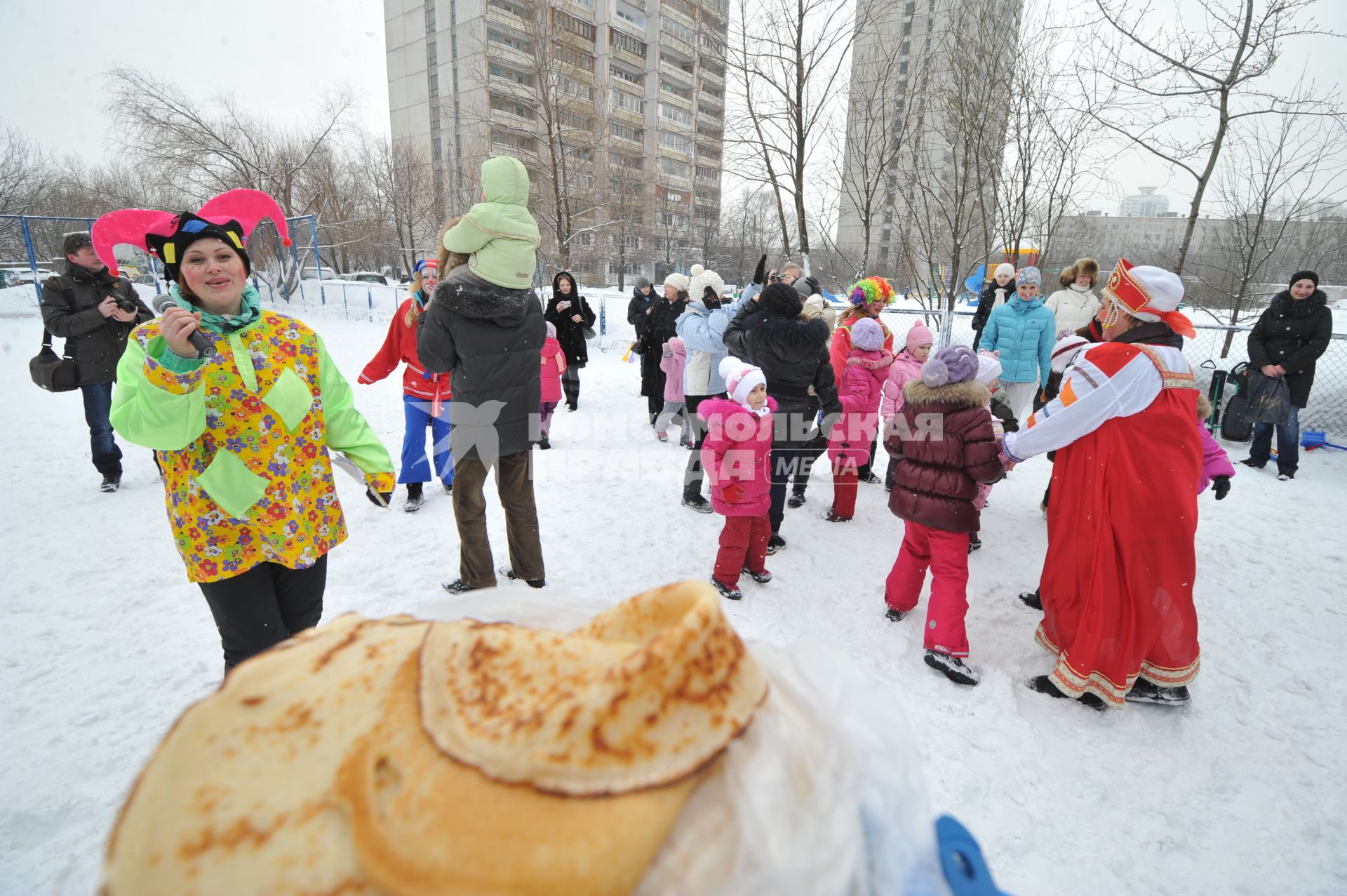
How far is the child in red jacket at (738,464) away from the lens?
407cm

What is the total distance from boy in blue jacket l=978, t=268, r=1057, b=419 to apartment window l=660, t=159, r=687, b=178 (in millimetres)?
51120

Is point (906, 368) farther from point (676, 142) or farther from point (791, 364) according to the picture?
point (676, 142)

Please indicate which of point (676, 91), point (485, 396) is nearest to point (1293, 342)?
point (485, 396)

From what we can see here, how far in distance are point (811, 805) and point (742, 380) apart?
3423 millimetres

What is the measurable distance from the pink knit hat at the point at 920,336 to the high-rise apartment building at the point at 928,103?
16.3 feet

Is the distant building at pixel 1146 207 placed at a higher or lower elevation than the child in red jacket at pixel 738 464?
higher

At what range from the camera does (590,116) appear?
66.6 ft

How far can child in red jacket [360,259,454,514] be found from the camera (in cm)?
483

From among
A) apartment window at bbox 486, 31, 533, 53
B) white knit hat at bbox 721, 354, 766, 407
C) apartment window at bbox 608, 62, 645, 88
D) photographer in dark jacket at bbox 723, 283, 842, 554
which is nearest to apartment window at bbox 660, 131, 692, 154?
apartment window at bbox 608, 62, 645, 88

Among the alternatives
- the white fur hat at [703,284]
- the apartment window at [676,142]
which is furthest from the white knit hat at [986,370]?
the apartment window at [676,142]

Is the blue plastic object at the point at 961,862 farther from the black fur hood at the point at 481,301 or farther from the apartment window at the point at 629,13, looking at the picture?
the apartment window at the point at 629,13

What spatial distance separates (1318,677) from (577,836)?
15.4ft

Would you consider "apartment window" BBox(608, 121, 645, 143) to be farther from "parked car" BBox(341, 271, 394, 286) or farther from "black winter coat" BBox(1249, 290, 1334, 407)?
"black winter coat" BBox(1249, 290, 1334, 407)

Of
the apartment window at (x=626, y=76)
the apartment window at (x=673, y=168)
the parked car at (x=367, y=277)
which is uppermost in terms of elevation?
the apartment window at (x=626, y=76)
